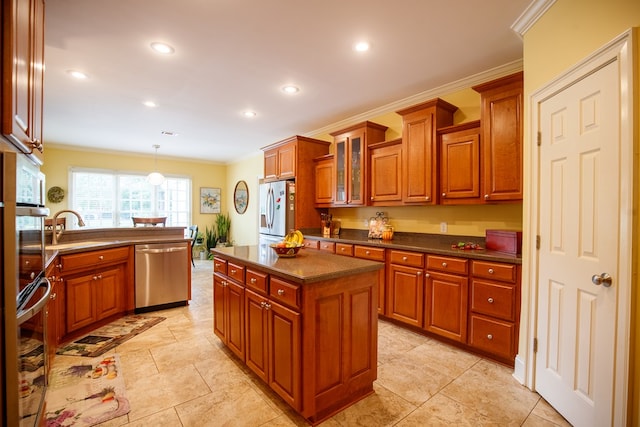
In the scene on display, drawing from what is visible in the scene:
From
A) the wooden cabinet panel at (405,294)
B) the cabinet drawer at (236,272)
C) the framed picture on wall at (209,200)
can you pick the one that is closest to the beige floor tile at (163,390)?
the cabinet drawer at (236,272)

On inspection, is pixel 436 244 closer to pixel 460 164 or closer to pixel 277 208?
pixel 460 164

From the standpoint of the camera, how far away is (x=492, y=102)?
259cm

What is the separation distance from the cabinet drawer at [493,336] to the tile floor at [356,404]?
0.40 feet

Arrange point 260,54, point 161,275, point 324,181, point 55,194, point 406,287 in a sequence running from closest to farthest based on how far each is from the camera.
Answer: point 260,54
point 406,287
point 161,275
point 324,181
point 55,194

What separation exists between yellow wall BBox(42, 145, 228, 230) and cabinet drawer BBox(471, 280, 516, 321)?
662cm

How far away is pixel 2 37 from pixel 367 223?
3.75 meters

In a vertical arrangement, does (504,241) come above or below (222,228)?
above

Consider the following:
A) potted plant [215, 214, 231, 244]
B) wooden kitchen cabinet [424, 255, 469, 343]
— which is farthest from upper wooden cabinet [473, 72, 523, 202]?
potted plant [215, 214, 231, 244]

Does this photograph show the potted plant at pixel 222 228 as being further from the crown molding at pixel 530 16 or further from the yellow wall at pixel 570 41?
the crown molding at pixel 530 16

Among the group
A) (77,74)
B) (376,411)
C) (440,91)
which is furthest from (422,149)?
(77,74)

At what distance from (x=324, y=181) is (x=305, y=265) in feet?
8.94

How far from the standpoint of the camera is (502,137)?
252 centimetres

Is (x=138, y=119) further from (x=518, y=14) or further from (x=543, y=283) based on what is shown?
(x=543, y=283)

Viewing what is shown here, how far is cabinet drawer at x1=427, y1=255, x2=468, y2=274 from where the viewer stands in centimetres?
259
